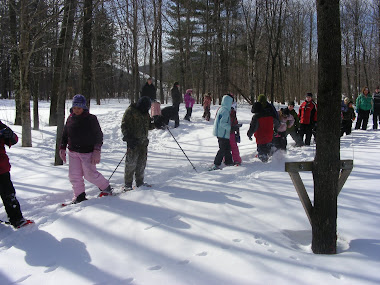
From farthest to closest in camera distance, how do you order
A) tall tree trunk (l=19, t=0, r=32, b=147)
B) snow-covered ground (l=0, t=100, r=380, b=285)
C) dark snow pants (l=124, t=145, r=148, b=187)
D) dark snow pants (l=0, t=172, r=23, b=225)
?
tall tree trunk (l=19, t=0, r=32, b=147) → dark snow pants (l=124, t=145, r=148, b=187) → dark snow pants (l=0, t=172, r=23, b=225) → snow-covered ground (l=0, t=100, r=380, b=285)

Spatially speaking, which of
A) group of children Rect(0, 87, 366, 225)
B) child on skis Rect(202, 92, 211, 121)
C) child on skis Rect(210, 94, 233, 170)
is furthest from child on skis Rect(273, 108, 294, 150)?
child on skis Rect(202, 92, 211, 121)

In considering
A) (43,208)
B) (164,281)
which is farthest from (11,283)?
(43,208)

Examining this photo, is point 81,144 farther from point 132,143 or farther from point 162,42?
point 162,42

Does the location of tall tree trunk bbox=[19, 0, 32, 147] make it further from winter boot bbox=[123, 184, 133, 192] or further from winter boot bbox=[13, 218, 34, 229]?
winter boot bbox=[13, 218, 34, 229]

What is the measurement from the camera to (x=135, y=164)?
219 inches

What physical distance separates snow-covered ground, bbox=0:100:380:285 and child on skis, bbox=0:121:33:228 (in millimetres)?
147

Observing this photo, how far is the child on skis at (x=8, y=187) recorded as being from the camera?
3.95 meters

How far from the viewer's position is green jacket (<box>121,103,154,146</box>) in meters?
5.39

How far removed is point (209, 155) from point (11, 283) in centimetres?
688

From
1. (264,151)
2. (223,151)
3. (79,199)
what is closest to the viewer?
(79,199)

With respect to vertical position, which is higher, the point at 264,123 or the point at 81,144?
the point at 264,123

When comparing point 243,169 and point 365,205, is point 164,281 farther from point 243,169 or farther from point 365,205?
point 243,169

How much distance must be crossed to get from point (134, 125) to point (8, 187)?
2.23 m

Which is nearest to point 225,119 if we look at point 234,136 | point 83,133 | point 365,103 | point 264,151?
point 234,136
